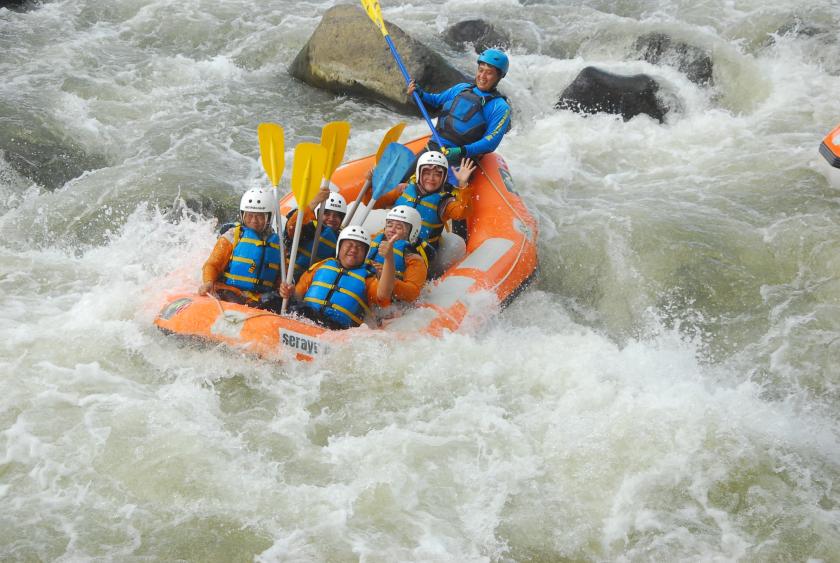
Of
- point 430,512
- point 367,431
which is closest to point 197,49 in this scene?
point 367,431

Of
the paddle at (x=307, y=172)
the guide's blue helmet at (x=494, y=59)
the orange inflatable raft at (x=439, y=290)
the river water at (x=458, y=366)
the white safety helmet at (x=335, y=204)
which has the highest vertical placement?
the guide's blue helmet at (x=494, y=59)

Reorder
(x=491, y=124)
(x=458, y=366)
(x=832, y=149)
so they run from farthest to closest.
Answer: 1. (x=832, y=149)
2. (x=491, y=124)
3. (x=458, y=366)

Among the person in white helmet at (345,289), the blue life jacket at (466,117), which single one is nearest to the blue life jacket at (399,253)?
the person in white helmet at (345,289)

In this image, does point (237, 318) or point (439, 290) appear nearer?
point (237, 318)

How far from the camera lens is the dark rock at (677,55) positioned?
387 inches

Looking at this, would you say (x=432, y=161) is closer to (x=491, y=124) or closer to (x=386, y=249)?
(x=491, y=124)

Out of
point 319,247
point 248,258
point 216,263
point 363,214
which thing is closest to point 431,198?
point 363,214

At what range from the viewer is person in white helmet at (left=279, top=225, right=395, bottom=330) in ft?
16.8

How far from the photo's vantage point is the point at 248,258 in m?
5.32

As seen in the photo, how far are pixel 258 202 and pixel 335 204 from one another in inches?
23.3

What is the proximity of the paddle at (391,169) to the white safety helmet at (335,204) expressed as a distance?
209mm

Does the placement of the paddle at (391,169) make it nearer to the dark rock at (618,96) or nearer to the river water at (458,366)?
the river water at (458,366)

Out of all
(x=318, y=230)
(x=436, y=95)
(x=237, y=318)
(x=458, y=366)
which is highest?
(x=436, y=95)

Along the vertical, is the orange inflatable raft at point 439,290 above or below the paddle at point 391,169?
below
